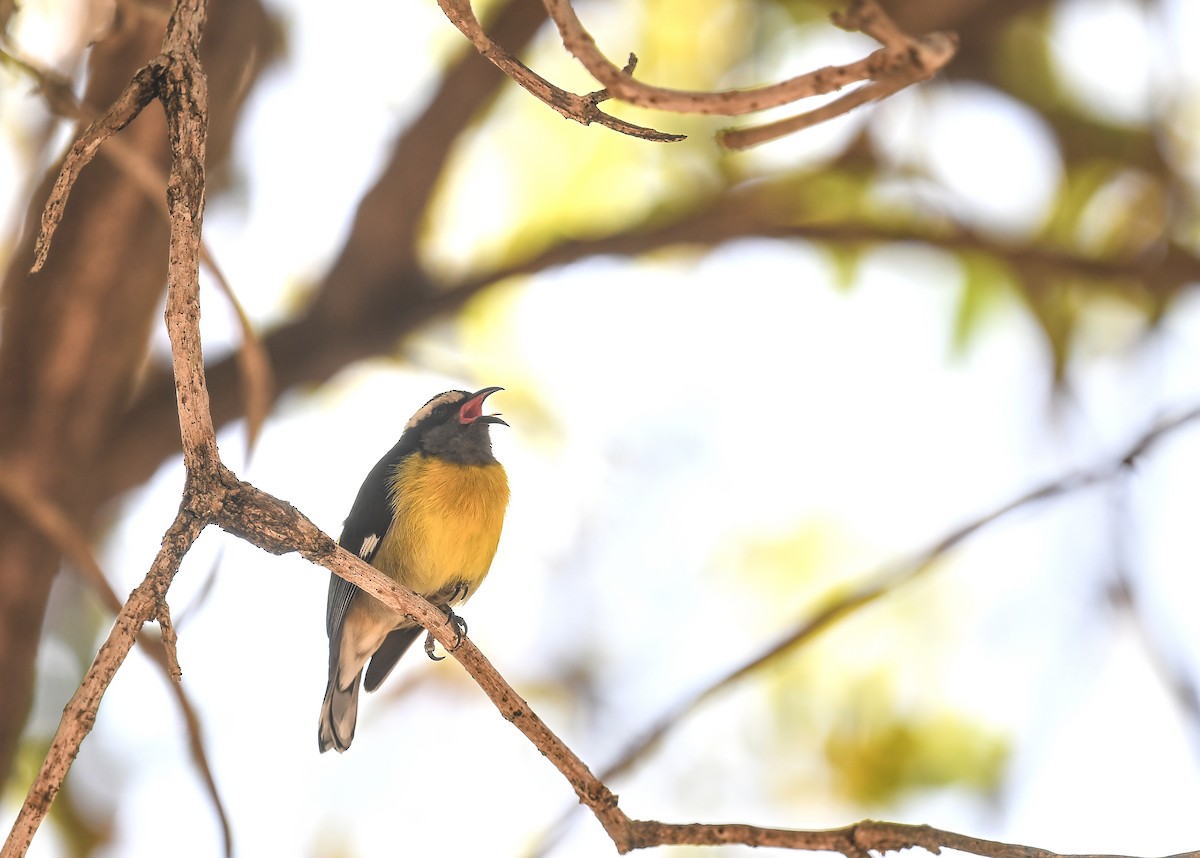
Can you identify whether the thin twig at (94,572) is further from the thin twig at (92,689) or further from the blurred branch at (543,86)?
the blurred branch at (543,86)

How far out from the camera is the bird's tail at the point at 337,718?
4191 millimetres

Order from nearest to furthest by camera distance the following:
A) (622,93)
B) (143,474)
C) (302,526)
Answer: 1. (622,93)
2. (302,526)
3. (143,474)

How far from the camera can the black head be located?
4562 mm

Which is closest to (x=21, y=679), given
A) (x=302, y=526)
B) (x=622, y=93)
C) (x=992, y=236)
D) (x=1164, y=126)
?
(x=302, y=526)

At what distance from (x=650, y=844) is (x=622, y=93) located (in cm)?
142

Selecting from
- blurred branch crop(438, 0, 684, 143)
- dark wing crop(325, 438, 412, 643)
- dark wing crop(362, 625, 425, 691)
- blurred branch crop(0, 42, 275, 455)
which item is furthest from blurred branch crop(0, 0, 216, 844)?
dark wing crop(362, 625, 425, 691)

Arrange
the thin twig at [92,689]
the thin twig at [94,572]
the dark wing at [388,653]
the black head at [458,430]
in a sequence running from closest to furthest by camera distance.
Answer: the thin twig at [92,689]
the thin twig at [94,572]
the dark wing at [388,653]
the black head at [458,430]

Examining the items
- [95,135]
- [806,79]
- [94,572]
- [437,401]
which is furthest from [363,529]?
[806,79]

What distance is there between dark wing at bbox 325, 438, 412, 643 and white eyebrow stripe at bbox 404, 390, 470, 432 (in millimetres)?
345

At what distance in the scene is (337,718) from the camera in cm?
429

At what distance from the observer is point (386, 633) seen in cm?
435

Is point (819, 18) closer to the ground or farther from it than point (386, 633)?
farther from it

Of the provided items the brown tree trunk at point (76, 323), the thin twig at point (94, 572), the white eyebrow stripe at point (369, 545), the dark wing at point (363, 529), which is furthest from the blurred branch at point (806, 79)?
the brown tree trunk at point (76, 323)

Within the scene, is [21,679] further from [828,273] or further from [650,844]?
[828,273]
